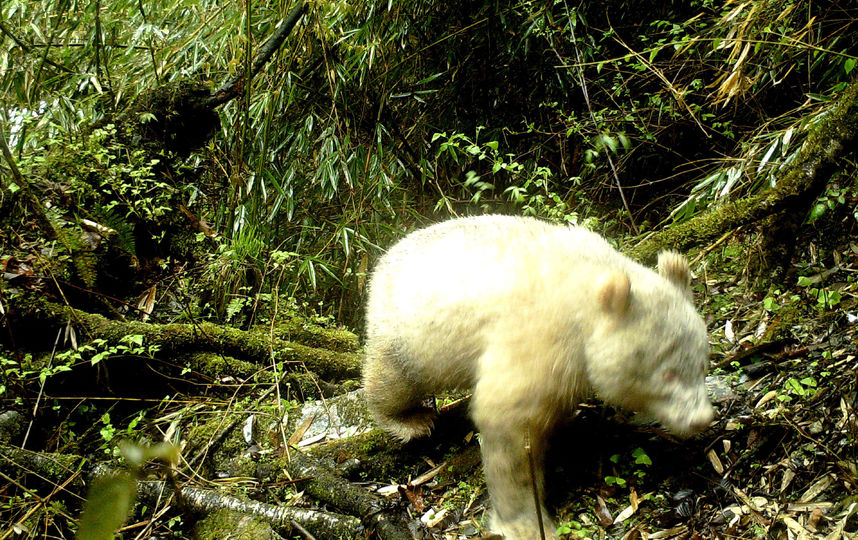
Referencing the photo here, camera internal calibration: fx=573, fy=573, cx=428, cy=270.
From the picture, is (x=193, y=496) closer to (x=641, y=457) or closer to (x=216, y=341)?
(x=216, y=341)

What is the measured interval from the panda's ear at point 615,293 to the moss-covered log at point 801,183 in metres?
1.18

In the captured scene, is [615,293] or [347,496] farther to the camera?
[347,496]

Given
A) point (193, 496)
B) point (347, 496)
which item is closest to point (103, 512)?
point (347, 496)

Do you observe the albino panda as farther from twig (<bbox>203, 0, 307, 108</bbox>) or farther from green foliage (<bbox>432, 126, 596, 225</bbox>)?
twig (<bbox>203, 0, 307, 108</bbox>)

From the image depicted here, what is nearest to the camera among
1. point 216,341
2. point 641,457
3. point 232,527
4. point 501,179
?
point 641,457

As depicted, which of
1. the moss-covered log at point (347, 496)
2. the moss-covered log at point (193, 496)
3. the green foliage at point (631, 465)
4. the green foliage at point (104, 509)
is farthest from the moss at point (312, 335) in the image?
the green foliage at point (104, 509)

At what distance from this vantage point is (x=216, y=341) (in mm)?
4613

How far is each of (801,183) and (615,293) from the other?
1523 mm

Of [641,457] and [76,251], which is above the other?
[76,251]

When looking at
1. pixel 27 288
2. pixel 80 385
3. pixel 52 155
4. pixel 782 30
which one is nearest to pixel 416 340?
pixel 80 385

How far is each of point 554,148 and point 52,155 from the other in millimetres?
5180

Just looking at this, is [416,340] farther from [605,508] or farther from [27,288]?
[27,288]

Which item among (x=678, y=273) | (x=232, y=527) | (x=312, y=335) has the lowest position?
(x=312, y=335)

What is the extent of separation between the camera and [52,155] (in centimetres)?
556
